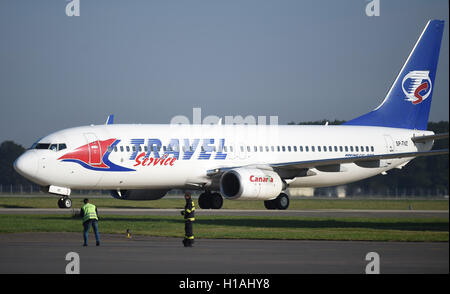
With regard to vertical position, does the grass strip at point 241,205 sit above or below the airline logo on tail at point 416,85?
below

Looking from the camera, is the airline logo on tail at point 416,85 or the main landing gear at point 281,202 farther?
the airline logo on tail at point 416,85

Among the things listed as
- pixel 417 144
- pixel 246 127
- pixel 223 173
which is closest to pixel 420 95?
pixel 417 144

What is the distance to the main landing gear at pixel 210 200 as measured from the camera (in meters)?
48.9

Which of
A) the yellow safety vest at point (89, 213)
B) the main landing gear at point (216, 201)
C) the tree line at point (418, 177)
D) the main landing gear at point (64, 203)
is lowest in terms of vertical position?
the yellow safety vest at point (89, 213)

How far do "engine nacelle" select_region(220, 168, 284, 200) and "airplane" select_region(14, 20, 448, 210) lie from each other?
0.05 meters

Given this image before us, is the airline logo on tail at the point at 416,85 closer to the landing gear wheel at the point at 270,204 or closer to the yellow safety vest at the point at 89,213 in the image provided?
the landing gear wheel at the point at 270,204

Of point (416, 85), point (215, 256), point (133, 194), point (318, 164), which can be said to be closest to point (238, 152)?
point (318, 164)

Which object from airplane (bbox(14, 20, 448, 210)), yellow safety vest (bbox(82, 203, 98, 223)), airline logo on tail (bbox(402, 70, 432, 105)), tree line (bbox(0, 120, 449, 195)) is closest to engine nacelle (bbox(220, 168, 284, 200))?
airplane (bbox(14, 20, 448, 210))

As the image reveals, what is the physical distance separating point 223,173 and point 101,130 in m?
7.20

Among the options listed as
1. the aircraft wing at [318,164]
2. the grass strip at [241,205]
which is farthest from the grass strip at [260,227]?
the grass strip at [241,205]

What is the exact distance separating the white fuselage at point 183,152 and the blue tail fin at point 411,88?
190cm

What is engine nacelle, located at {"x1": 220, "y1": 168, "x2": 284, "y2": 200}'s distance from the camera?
44.0 metres

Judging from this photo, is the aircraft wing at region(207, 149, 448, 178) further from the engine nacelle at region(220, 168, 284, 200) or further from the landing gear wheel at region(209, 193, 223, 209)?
the landing gear wheel at region(209, 193, 223, 209)
